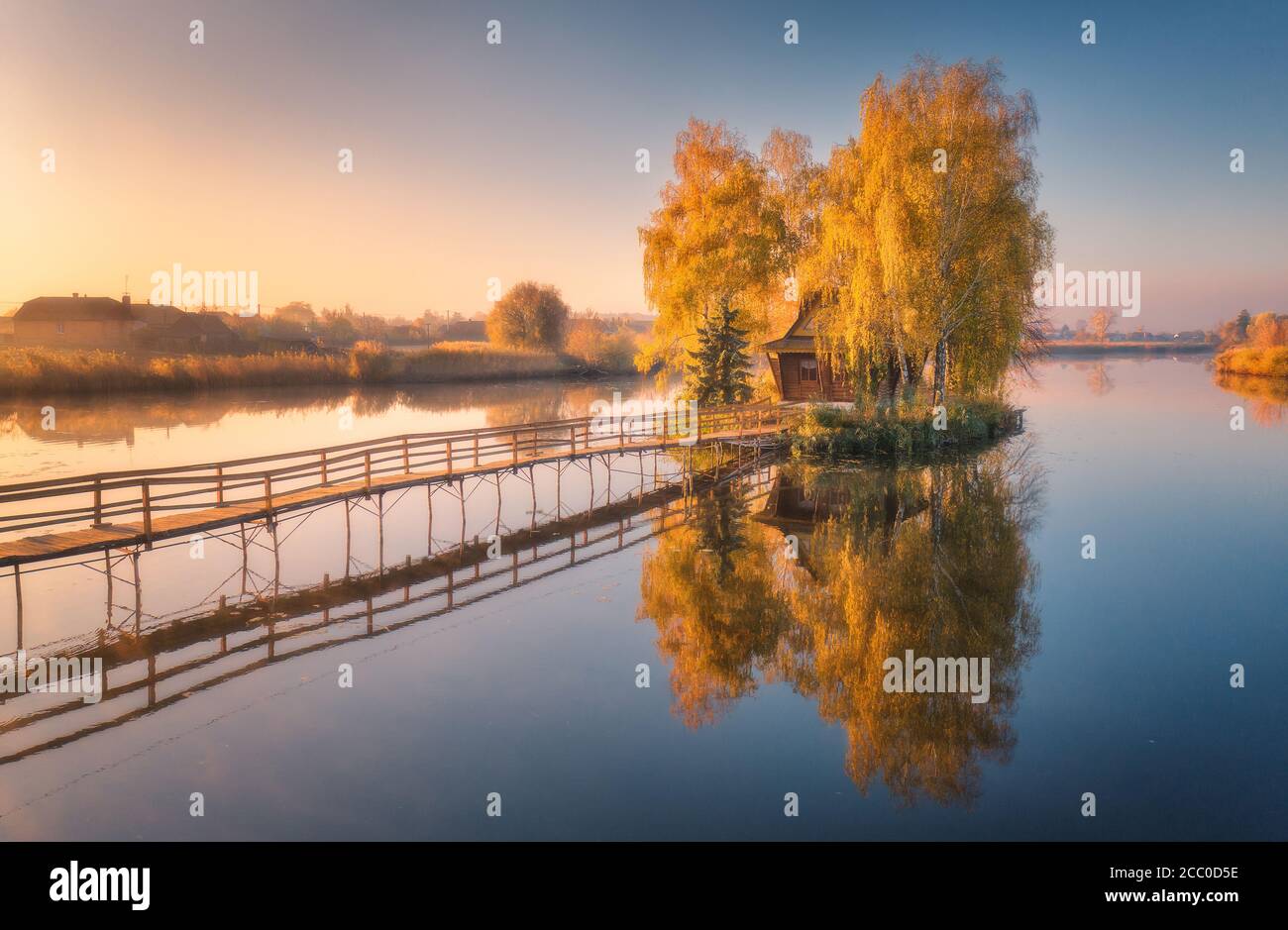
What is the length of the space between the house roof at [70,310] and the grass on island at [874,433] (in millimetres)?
70680

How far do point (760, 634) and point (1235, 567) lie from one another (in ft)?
35.3

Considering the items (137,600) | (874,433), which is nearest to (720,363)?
(874,433)

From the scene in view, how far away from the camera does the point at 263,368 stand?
57406mm

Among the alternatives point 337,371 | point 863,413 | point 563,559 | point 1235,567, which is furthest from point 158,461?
point 337,371

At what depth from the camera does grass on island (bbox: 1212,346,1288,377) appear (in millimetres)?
72150

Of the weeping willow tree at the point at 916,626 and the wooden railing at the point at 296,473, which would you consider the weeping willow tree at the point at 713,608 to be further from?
the wooden railing at the point at 296,473

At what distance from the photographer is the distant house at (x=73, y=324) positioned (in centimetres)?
7244

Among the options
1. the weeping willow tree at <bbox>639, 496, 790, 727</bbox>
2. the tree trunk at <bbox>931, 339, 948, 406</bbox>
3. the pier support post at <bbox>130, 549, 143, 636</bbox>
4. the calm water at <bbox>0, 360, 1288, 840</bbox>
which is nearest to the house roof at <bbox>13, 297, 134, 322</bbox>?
the calm water at <bbox>0, 360, 1288, 840</bbox>
